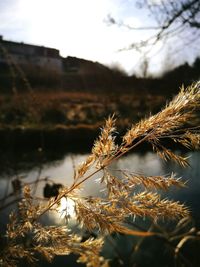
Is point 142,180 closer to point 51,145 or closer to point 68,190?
point 68,190

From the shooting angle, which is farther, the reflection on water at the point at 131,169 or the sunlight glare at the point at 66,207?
the reflection on water at the point at 131,169

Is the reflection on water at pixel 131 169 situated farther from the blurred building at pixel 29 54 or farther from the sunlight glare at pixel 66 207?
the sunlight glare at pixel 66 207

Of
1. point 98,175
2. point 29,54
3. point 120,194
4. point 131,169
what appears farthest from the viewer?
point 131,169

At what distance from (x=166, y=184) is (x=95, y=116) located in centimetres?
607

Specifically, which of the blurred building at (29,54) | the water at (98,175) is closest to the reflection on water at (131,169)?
the water at (98,175)

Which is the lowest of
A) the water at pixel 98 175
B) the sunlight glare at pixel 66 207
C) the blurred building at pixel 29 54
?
the water at pixel 98 175

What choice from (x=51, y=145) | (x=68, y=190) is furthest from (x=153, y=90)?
(x=68, y=190)

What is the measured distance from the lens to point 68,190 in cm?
40

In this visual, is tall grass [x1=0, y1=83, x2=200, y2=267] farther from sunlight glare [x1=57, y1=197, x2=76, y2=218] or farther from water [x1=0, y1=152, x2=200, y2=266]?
water [x1=0, y1=152, x2=200, y2=266]

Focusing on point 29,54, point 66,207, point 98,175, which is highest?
point 29,54

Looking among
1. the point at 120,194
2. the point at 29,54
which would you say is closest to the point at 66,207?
the point at 120,194

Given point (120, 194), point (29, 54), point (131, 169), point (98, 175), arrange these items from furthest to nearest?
point (131, 169) → point (98, 175) → point (29, 54) → point (120, 194)

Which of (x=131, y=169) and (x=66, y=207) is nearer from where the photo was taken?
(x=66, y=207)

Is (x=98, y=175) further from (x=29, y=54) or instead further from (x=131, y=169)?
(x=29, y=54)
